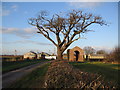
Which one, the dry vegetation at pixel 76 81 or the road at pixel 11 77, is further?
the road at pixel 11 77

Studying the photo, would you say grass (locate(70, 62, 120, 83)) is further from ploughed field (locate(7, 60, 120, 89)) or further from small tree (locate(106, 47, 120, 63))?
small tree (locate(106, 47, 120, 63))

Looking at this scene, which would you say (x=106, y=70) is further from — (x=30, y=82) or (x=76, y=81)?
(x=76, y=81)

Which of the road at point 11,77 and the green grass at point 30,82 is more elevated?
the green grass at point 30,82

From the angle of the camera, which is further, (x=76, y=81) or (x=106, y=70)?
(x=106, y=70)

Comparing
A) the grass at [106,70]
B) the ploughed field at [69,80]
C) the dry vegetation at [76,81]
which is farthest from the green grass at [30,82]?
the grass at [106,70]

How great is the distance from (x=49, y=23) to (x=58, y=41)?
14.5 feet

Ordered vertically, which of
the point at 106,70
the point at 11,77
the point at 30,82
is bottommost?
the point at 106,70

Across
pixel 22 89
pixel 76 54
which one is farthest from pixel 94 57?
pixel 22 89

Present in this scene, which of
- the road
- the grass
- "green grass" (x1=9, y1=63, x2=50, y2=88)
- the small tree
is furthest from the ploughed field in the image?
the small tree

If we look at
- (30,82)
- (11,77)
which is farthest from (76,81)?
(11,77)

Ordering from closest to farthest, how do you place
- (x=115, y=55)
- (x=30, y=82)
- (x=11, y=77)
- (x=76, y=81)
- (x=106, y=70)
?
(x=76, y=81), (x=30, y=82), (x=11, y=77), (x=106, y=70), (x=115, y=55)

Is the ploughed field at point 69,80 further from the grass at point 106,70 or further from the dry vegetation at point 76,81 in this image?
the grass at point 106,70

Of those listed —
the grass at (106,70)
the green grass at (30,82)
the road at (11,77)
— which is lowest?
the grass at (106,70)

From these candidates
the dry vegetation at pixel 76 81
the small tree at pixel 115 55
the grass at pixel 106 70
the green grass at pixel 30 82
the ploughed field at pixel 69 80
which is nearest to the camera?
the dry vegetation at pixel 76 81
